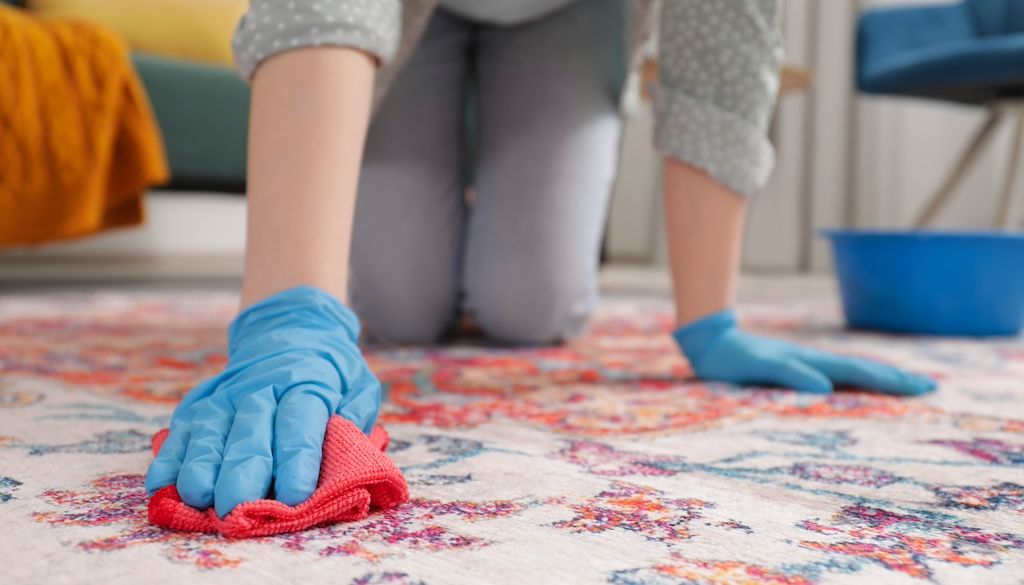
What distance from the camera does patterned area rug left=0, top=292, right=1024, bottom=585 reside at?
16.3 inches

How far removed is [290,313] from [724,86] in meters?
0.52

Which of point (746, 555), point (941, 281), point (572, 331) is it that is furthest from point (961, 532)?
point (941, 281)

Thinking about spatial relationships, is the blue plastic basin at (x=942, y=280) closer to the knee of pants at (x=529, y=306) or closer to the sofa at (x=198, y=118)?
the knee of pants at (x=529, y=306)

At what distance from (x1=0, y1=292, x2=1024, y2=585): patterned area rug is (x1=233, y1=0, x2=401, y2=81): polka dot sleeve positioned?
0.27m

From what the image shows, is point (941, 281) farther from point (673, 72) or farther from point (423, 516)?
point (423, 516)

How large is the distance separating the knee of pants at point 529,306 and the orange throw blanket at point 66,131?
104 centimetres

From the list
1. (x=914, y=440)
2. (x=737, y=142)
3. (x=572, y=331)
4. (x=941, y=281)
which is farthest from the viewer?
(x=941, y=281)

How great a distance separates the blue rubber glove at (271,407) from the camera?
0.46 meters

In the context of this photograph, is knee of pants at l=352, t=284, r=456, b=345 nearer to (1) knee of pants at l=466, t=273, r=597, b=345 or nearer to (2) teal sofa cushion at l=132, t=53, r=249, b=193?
(1) knee of pants at l=466, t=273, r=597, b=345

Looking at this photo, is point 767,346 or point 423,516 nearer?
point 423,516

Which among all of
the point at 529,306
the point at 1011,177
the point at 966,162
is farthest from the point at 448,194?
the point at 1011,177

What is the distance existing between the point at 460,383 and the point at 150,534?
51cm

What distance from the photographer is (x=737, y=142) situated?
0.92 m

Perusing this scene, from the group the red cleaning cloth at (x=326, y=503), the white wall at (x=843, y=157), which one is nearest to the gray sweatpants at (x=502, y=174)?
the red cleaning cloth at (x=326, y=503)
